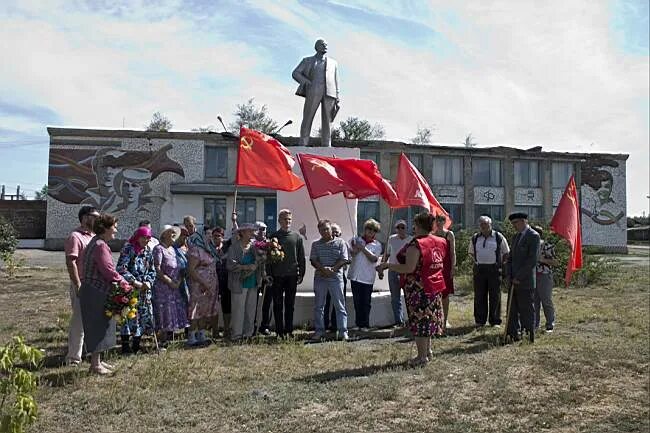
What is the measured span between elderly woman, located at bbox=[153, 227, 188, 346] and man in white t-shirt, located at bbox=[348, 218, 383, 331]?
8.45 ft

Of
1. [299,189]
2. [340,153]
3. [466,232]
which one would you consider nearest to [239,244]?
[299,189]

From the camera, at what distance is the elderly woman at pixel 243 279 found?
8.27 meters

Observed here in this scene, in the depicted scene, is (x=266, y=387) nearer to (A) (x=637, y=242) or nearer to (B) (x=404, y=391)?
(B) (x=404, y=391)

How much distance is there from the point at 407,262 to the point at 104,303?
3.11 metres

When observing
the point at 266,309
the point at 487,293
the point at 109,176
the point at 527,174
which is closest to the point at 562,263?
the point at 487,293

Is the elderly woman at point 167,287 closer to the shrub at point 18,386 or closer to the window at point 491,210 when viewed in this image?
the shrub at point 18,386

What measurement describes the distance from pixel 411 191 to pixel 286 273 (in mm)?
2647

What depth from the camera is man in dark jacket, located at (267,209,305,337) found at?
845 cm

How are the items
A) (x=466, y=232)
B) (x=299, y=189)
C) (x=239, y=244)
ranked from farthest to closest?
(x=466, y=232)
(x=299, y=189)
(x=239, y=244)

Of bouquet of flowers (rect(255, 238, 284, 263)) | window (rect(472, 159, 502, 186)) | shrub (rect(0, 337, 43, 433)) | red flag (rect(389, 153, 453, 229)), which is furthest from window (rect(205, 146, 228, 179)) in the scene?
shrub (rect(0, 337, 43, 433))

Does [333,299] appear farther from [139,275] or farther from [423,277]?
[139,275]

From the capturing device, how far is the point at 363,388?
6.08 meters

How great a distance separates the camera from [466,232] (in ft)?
64.3

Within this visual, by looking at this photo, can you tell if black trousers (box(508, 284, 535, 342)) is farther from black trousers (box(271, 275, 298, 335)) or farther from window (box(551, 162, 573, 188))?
window (box(551, 162, 573, 188))
